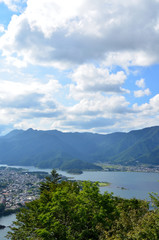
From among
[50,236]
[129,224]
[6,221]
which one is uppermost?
[129,224]

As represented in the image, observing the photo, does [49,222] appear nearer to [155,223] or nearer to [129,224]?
[129,224]

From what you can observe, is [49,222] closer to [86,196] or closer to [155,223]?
[86,196]

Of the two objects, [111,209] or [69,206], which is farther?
[111,209]

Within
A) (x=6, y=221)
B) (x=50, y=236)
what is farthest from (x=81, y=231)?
(x=6, y=221)

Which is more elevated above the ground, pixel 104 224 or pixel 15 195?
pixel 104 224

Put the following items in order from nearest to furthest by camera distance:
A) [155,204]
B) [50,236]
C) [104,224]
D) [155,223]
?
1. [155,223]
2. [155,204]
3. [50,236]
4. [104,224]

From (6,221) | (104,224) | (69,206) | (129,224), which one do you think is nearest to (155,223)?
(129,224)

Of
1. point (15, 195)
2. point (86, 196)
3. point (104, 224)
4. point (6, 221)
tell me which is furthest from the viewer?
point (15, 195)

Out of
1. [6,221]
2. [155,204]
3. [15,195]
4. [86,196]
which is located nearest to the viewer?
[155,204]

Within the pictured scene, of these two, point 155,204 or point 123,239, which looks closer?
point 123,239
